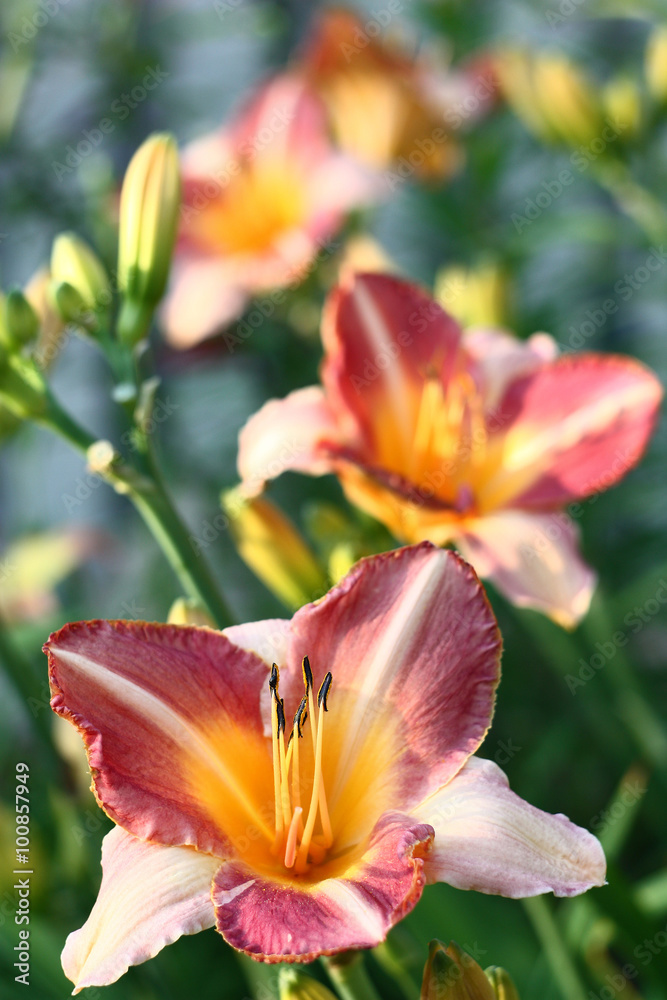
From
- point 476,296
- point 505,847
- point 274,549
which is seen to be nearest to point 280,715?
point 505,847

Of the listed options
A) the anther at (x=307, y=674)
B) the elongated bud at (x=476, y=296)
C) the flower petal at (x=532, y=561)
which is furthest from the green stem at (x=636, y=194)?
the anther at (x=307, y=674)

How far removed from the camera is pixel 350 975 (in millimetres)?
475

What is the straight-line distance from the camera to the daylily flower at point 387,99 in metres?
1.22

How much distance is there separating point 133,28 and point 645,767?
1386 mm

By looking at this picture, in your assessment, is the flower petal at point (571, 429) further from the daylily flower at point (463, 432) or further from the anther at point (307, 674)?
the anther at point (307, 674)

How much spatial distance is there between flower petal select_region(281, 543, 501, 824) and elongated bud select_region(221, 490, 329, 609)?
19cm

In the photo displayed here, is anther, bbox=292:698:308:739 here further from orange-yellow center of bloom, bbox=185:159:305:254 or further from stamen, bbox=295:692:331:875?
orange-yellow center of bloom, bbox=185:159:305:254

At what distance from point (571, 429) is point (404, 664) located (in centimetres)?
30

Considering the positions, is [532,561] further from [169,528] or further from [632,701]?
[632,701]

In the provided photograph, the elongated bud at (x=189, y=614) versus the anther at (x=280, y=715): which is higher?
the elongated bud at (x=189, y=614)

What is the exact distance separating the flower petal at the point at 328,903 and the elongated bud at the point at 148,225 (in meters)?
0.34

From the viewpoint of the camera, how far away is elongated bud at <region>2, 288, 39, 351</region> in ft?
1.86

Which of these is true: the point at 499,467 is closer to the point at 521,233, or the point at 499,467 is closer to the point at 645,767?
the point at 645,767

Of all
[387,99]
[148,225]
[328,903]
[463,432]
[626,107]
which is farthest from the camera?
[387,99]
